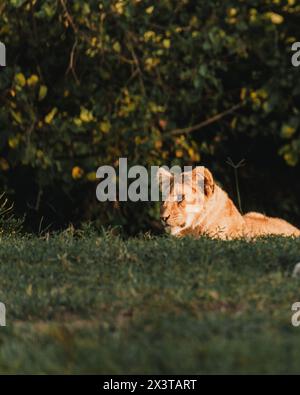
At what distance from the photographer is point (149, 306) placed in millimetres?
6441

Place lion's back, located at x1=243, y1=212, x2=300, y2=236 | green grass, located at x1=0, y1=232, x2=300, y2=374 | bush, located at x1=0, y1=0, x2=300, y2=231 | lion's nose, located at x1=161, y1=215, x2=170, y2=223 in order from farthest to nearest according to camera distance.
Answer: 1. lion's back, located at x1=243, y1=212, x2=300, y2=236
2. lion's nose, located at x1=161, y1=215, x2=170, y2=223
3. bush, located at x1=0, y1=0, x2=300, y2=231
4. green grass, located at x1=0, y1=232, x2=300, y2=374

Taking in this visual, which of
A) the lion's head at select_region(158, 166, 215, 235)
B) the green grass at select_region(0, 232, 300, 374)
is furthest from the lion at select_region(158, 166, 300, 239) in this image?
the green grass at select_region(0, 232, 300, 374)

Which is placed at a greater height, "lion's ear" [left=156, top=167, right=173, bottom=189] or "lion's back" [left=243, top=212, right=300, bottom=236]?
"lion's ear" [left=156, top=167, right=173, bottom=189]

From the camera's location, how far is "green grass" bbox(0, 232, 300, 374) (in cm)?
536

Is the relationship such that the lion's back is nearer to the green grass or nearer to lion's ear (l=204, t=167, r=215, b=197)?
lion's ear (l=204, t=167, r=215, b=197)

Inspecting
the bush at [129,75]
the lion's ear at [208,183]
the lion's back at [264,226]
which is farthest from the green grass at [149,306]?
the lion's back at [264,226]

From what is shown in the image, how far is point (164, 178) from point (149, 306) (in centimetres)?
406

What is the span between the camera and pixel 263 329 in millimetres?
5742

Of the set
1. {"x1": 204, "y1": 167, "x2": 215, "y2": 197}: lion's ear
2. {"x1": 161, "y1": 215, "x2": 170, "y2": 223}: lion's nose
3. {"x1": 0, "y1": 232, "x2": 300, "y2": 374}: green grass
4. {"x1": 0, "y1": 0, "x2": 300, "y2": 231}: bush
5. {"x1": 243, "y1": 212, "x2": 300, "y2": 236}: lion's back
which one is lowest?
{"x1": 0, "y1": 232, "x2": 300, "y2": 374}: green grass

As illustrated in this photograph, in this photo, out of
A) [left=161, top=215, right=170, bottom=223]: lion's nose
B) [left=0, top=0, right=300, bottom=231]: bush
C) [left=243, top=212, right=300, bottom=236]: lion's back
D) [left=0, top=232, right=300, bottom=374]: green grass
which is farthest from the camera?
[left=243, top=212, right=300, bottom=236]: lion's back

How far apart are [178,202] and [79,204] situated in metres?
2.00

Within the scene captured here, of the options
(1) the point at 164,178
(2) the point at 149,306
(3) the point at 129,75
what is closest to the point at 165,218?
(1) the point at 164,178

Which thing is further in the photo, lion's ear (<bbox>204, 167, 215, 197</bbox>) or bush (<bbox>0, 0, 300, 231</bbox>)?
lion's ear (<bbox>204, 167, 215, 197</bbox>)

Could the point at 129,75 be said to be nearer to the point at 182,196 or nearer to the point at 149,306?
the point at 182,196
